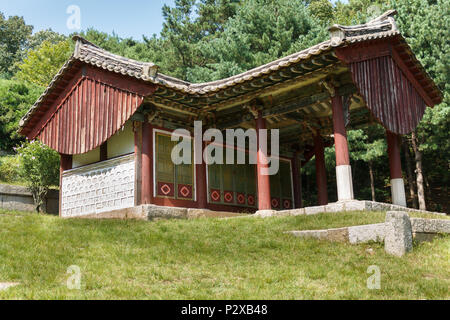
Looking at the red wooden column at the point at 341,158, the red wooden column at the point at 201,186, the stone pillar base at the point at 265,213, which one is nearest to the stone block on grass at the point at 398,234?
the red wooden column at the point at 341,158

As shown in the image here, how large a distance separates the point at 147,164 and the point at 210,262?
5.83 m

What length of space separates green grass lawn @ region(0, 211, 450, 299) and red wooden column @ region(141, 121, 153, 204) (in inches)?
83.0

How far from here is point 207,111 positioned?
14625 millimetres

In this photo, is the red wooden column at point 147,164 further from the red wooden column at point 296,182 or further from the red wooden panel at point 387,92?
the red wooden column at point 296,182

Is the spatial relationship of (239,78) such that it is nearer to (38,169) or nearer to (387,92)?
(387,92)

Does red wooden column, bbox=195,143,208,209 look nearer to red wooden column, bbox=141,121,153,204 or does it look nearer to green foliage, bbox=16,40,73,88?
red wooden column, bbox=141,121,153,204

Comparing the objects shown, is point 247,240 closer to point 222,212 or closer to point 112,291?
point 112,291

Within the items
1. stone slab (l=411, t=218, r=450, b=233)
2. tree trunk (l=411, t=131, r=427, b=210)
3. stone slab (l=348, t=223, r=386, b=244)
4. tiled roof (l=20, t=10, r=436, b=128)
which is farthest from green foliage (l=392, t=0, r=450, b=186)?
stone slab (l=348, t=223, r=386, b=244)

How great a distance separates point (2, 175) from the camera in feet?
69.3

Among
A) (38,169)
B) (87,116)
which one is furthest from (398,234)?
(38,169)

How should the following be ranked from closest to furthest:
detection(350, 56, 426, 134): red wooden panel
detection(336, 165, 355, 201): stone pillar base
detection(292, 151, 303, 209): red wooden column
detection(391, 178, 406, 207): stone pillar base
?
detection(336, 165, 355, 201): stone pillar base < detection(350, 56, 426, 134): red wooden panel < detection(391, 178, 406, 207): stone pillar base < detection(292, 151, 303, 209): red wooden column

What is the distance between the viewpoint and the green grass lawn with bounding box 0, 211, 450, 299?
252 inches
